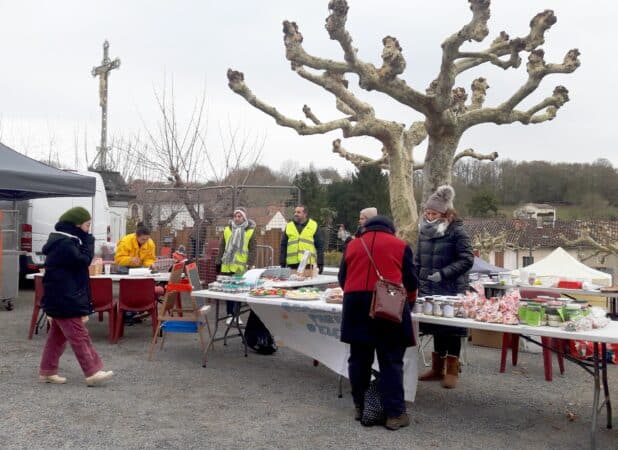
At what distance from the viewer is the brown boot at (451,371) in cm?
582

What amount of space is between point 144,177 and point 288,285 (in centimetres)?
2090

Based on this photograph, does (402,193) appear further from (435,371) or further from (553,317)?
(553,317)

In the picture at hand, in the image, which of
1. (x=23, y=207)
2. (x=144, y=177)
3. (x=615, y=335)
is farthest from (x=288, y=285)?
(x=144, y=177)

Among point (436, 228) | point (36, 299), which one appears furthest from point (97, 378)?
point (436, 228)

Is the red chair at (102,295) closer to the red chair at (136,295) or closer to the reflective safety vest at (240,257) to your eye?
the red chair at (136,295)

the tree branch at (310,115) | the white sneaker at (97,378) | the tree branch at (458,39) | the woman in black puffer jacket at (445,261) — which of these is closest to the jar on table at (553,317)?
the woman in black puffer jacket at (445,261)

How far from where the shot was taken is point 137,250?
9.17 meters

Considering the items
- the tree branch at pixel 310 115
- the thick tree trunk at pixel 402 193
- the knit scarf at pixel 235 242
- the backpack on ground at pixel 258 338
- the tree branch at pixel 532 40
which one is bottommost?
the backpack on ground at pixel 258 338

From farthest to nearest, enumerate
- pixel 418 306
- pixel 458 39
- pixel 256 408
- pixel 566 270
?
pixel 458 39 < pixel 566 270 < pixel 256 408 < pixel 418 306

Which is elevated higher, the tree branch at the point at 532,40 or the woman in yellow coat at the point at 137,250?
the tree branch at the point at 532,40

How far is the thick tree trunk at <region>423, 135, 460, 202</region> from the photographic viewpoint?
1377 centimetres

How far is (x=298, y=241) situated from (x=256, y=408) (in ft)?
12.6

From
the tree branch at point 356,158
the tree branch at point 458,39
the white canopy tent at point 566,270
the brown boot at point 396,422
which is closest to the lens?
the brown boot at point 396,422

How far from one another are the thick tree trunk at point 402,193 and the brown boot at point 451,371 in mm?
8963
